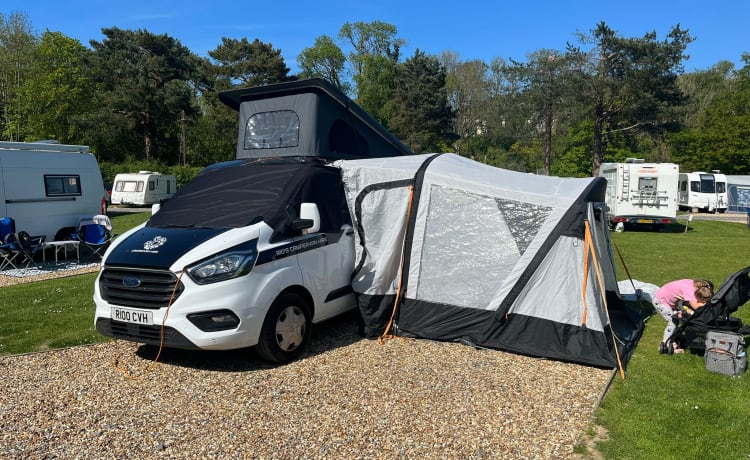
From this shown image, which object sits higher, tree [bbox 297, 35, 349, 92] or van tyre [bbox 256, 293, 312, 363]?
tree [bbox 297, 35, 349, 92]

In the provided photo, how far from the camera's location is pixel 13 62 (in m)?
42.3

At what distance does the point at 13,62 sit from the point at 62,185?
1517 inches

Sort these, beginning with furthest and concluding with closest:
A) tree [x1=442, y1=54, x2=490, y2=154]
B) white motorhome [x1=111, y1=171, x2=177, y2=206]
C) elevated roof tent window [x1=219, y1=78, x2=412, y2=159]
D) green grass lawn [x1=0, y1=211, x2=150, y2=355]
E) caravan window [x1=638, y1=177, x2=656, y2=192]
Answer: tree [x1=442, y1=54, x2=490, y2=154] < white motorhome [x1=111, y1=171, x2=177, y2=206] < caravan window [x1=638, y1=177, x2=656, y2=192] < elevated roof tent window [x1=219, y1=78, x2=412, y2=159] < green grass lawn [x1=0, y1=211, x2=150, y2=355]

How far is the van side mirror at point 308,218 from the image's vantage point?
5.48m

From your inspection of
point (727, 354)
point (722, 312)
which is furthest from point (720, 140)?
point (727, 354)

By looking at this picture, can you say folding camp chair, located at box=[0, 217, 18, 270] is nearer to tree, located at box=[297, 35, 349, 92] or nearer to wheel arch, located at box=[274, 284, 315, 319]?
wheel arch, located at box=[274, 284, 315, 319]

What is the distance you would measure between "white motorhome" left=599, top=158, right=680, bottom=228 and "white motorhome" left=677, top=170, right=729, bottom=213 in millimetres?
13110

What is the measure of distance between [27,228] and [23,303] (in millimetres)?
4810

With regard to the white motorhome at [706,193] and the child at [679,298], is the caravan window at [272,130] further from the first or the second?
the white motorhome at [706,193]

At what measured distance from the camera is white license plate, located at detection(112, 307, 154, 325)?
15.9ft

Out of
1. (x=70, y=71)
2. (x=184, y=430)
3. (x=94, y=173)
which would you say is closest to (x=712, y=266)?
(x=184, y=430)

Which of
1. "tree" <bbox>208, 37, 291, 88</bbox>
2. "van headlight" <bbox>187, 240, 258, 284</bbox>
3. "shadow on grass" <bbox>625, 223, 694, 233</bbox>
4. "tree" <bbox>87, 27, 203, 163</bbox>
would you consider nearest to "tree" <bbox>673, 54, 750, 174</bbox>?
"shadow on grass" <bbox>625, 223, 694, 233</bbox>

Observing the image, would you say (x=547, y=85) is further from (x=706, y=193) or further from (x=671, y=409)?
(x=671, y=409)

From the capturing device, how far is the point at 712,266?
11.3m
